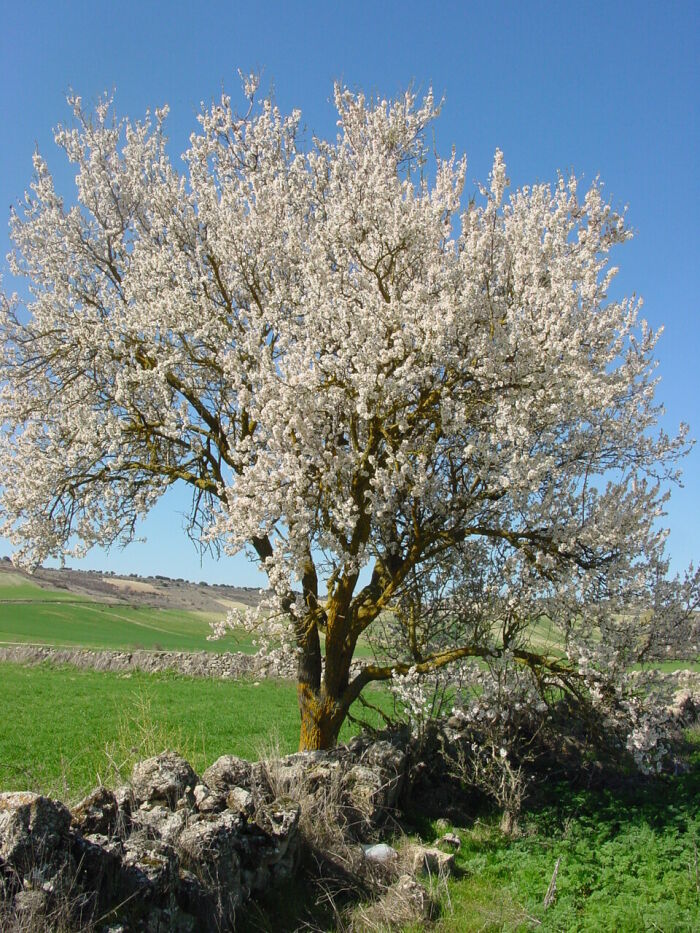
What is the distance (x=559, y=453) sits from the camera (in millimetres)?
9430

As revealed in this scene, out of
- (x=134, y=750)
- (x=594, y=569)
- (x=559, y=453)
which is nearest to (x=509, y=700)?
(x=594, y=569)

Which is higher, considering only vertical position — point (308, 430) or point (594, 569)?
point (308, 430)

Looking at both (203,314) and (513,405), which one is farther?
(203,314)

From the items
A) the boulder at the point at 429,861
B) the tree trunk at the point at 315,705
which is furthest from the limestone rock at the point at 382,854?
the tree trunk at the point at 315,705

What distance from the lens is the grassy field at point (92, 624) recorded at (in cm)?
4416

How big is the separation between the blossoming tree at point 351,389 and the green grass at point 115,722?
2987mm

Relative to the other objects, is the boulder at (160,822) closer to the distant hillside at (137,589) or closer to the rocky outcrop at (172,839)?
the rocky outcrop at (172,839)

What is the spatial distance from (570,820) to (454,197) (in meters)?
8.87

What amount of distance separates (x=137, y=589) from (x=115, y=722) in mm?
71986

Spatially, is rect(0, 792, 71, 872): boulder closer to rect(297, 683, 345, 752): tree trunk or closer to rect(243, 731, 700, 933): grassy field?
rect(243, 731, 700, 933): grassy field

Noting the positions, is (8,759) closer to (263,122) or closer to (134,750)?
(134,750)

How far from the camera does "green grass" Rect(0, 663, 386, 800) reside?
9.48 meters

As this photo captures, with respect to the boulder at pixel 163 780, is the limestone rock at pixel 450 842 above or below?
below

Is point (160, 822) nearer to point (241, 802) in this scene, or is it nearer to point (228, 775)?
point (241, 802)
